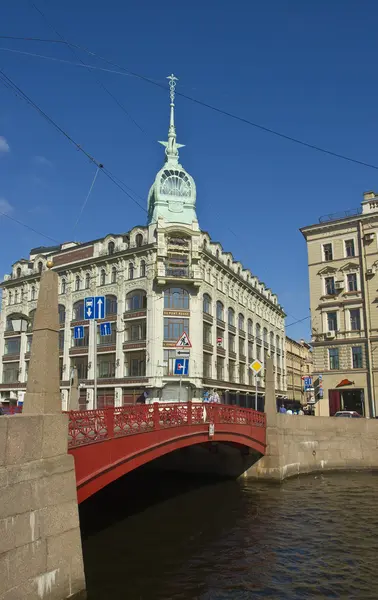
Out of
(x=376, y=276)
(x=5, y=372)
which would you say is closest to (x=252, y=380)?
(x=376, y=276)

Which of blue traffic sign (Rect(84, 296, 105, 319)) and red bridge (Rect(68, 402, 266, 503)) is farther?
blue traffic sign (Rect(84, 296, 105, 319))

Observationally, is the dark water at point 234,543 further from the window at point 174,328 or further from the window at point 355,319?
the window at point 174,328

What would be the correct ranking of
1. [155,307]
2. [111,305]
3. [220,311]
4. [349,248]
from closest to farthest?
[349,248] < [155,307] < [111,305] < [220,311]

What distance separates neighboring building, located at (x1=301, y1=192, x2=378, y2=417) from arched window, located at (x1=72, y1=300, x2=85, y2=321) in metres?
24.0

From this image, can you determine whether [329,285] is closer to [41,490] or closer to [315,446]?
[315,446]

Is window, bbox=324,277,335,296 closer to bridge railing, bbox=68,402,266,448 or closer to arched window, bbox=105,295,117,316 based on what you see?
arched window, bbox=105,295,117,316

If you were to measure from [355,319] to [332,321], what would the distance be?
83.3 inches

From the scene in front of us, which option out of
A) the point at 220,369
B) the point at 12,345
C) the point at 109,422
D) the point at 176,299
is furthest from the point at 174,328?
the point at 109,422

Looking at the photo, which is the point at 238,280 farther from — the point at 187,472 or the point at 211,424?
the point at 211,424

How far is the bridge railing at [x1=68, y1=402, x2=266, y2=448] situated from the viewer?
12.9 m

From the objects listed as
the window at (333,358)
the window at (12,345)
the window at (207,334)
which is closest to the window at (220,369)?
the window at (207,334)

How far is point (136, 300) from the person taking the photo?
1879 inches

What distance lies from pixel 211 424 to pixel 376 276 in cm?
2664

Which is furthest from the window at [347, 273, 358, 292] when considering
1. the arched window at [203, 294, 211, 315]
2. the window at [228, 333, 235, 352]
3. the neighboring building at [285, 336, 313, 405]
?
the neighboring building at [285, 336, 313, 405]
